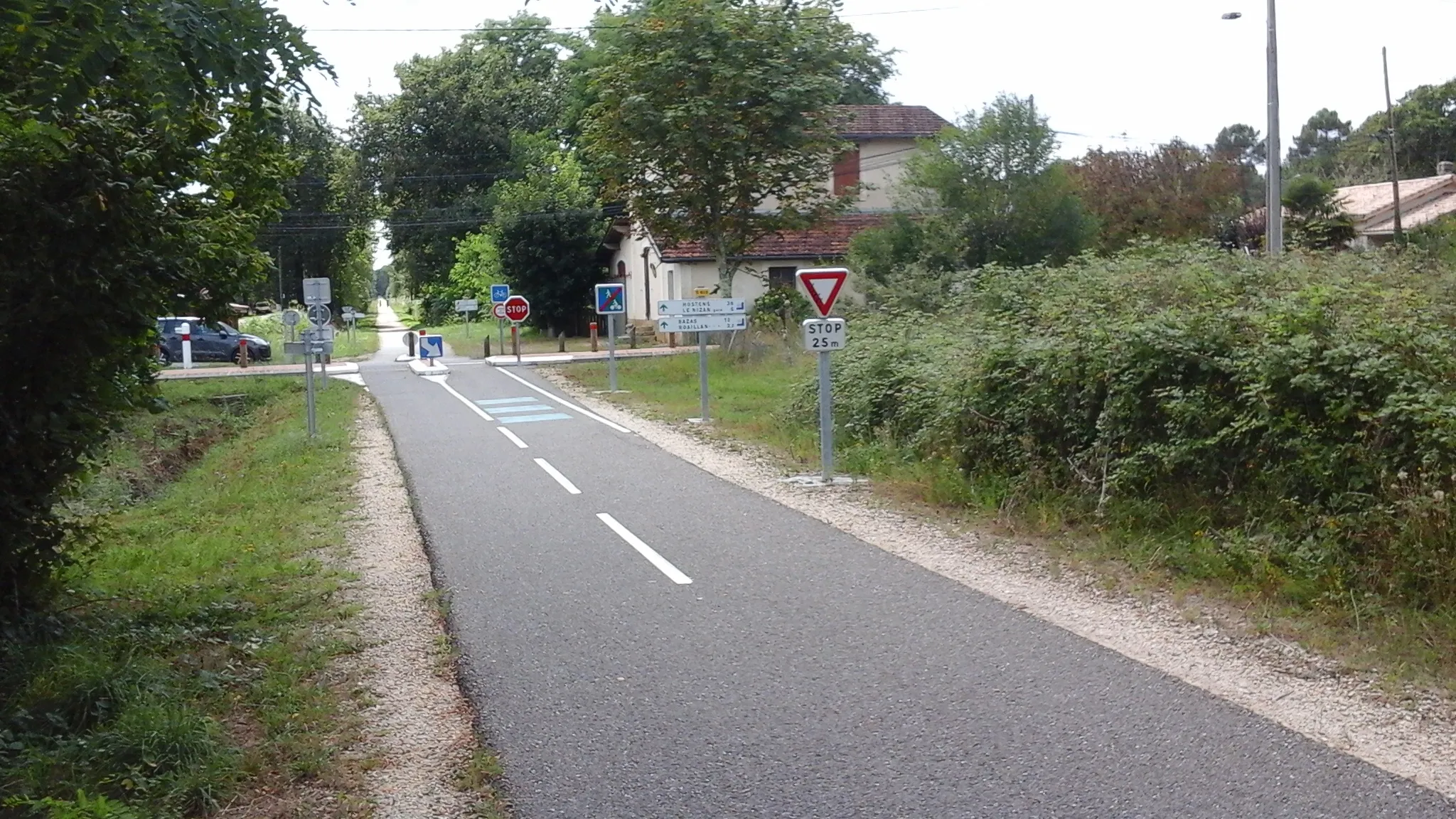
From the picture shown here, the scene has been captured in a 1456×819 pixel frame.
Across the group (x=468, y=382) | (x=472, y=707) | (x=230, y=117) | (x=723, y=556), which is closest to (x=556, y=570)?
(x=723, y=556)

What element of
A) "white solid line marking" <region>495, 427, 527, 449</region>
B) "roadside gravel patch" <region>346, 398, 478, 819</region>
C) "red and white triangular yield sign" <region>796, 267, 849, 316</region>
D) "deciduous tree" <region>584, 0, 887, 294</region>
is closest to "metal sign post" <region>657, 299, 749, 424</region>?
"white solid line marking" <region>495, 427, 527, 449</region>

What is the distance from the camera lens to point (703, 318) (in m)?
21.7

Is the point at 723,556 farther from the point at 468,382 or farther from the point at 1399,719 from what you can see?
the point at 468,382

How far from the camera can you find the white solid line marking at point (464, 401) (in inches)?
957

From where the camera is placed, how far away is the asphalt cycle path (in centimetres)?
530

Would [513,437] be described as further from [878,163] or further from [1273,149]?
[878,163]

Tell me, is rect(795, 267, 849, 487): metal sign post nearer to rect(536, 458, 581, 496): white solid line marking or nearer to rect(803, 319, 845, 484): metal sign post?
rect(803, 319, 845, 484): metal sign post

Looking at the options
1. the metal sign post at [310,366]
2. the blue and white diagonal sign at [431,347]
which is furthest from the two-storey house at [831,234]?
the metal sign post at [310,366]

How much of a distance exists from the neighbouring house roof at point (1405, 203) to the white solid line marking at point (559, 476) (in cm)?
3797

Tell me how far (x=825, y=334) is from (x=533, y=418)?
9.78 m

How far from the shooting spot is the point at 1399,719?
620cm

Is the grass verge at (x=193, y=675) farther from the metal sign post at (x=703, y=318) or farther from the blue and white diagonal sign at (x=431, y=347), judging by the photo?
the blue and white diagonal sign at (x=431, y=347)

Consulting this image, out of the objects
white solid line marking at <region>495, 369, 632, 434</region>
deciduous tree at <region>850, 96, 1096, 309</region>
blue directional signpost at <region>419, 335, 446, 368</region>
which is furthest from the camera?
blue directional signpost at <region>419, 335, 446, 368</region>

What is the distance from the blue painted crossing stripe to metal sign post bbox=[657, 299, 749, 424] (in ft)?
8.90
